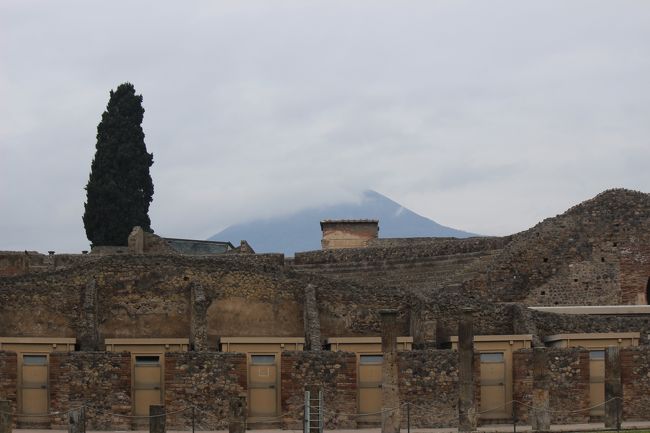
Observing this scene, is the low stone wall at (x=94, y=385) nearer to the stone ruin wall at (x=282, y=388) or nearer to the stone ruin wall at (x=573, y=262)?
the stone ruin wall at (x=282, y=388)

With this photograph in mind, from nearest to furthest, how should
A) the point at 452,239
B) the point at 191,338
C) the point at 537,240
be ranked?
1. the point at 191,338
2. the point at 537,240
3. the point at 452,239

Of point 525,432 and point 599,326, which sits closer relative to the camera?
point 525,432

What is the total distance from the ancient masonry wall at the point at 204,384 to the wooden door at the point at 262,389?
0.37 m

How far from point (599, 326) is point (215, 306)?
11.5 meters

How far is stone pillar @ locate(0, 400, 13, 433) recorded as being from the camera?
118 feet

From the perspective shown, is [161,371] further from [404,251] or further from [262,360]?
[404,251]

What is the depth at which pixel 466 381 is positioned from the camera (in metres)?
39.5

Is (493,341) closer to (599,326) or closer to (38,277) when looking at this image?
(599,326)

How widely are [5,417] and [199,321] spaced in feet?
31.1

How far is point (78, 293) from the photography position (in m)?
45.9

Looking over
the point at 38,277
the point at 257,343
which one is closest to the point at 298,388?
the point at 257,343

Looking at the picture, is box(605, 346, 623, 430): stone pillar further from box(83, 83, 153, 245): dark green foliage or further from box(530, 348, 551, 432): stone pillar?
box(83, 83, 153, 245): dark green foliage

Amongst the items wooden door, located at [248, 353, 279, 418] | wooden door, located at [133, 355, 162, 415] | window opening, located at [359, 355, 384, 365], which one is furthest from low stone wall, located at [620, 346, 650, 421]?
wooden door, located at [133, 355, 162, 415]

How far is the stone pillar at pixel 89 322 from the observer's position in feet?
147
